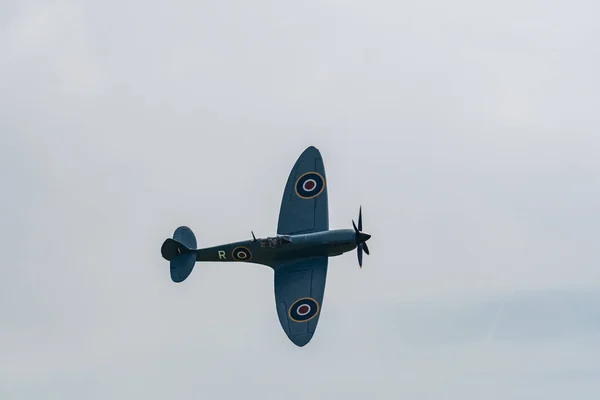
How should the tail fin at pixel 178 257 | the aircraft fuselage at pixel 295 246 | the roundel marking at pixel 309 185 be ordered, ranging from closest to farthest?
the aircraft fuselage at pixel 295 246, the tail fin at pixel 178 257, the roundel marking at pixel 309 185

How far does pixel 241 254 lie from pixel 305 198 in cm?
469

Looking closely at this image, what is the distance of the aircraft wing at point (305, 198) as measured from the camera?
74062mm

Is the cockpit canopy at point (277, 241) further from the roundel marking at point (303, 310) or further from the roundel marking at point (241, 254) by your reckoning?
the roundel marking at point (303, 310)

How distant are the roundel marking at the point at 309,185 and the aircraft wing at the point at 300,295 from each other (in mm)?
3842

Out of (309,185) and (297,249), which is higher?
(309,185)

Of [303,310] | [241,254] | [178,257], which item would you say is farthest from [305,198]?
[178,257]

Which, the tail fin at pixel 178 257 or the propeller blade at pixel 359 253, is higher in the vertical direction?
the tail fin at pixel 178 257

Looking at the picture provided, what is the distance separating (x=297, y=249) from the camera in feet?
239

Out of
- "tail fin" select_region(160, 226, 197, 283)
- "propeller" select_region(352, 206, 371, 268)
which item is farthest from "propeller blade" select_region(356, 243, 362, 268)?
"tail fin" select_region(160, 226, 197, 283)

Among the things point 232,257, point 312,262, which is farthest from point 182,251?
point 312,262

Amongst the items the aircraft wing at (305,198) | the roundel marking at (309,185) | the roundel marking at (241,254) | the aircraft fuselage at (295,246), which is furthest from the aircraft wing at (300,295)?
the roundel marking at (309,185)

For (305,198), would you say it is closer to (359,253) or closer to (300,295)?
(359,253)

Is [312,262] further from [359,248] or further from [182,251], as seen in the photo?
[182,251]

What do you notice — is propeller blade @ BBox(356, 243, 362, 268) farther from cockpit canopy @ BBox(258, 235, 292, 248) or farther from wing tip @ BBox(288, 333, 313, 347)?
wing tip @ BBox(288, 333, 313, 347)
